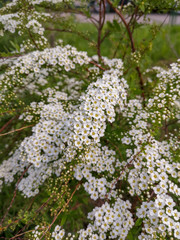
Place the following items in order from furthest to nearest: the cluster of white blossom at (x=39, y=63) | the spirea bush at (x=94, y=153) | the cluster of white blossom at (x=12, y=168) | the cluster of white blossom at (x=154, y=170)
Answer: the cluster of white blossom at (x=12, y=168) < the cluster of white blossom at (x=39, y=63) < the spirea bush at (x=94, y=153) < the cluster of white blossom at (x=154, y=170)

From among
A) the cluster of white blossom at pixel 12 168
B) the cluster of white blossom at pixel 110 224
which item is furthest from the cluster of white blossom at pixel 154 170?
the cluster of white blossom at pixel 12 168

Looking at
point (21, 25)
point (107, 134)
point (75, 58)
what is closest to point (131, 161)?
point (107, 134)

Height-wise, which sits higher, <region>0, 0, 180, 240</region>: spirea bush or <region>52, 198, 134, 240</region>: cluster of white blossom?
<region>0, 0, 180, 240</region>: spirea bush

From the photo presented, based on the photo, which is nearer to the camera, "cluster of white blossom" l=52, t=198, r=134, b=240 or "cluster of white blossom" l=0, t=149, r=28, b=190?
"cluster of white blossom" l=52, t=198, r=134, b=240

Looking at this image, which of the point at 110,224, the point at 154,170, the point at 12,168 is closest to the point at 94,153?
the point at 154,170

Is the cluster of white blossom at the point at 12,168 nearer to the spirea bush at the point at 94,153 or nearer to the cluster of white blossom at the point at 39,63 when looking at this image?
the spirea bush at the point at 94,153

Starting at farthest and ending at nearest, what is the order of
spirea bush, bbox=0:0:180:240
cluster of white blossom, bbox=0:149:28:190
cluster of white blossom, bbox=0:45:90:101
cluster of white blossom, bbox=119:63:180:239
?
cluster of white blossom, bbox=0:149:28:190 < cluster of white blossom, bbox=0:45:90:101 < spirea bush, bbox=0:0:180:240 < cluster of white blossom, bbox=119:63:180:239

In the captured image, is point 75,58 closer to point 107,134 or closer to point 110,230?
point 107,134

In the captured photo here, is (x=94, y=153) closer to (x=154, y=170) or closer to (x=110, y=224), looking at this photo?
(x=154, y=170)

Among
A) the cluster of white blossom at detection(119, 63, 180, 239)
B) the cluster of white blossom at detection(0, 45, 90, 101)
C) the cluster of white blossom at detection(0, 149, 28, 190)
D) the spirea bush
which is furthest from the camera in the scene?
the cluster of white blossom at detection(0, 149, 28, 190)

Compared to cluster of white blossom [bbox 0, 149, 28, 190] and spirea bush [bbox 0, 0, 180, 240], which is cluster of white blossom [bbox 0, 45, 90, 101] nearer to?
spirea bush [bbox 0, 0, 180, 240]

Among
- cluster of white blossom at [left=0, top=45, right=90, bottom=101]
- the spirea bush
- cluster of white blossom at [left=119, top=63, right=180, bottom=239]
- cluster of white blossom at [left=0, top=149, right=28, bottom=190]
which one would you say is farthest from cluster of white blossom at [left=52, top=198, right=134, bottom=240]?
cluster of white blossom at [left=0, top=45, right=90, bottom=101]
